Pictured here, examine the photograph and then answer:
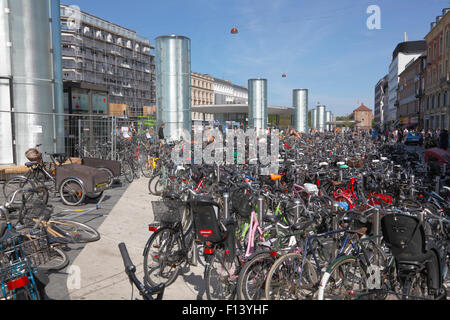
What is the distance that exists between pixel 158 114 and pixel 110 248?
1298 centimetres

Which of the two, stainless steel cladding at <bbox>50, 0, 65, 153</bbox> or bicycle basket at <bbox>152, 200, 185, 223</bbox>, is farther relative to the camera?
stainless steel cladding at <bbox>50, 0, 65, 153</bbox>

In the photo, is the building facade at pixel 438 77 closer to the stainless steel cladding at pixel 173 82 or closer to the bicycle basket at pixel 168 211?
the stainless steel cladding at pixel 173 82

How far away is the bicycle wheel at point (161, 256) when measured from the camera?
3947 millimetres

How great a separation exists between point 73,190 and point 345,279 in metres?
5.71

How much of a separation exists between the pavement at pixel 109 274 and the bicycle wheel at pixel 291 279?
0.93m

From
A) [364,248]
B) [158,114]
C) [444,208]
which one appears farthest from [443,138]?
[364,248]

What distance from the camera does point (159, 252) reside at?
3994 millimetres

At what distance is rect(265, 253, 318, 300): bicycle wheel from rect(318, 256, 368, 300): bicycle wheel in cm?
19

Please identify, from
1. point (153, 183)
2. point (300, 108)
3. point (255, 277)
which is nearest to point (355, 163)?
point (153, 183)

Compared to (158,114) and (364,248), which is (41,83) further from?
(364,248)

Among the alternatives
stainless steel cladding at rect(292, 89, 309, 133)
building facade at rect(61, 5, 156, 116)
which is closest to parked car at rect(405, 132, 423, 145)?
stainless steel cladding at rect(292, 89, 309, 133)

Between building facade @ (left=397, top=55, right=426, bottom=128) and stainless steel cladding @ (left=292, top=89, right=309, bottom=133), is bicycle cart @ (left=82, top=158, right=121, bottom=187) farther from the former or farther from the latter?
building facade @ (left=397, top=55, right=426, bottom=128)

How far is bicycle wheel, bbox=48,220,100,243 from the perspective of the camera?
180 inches
